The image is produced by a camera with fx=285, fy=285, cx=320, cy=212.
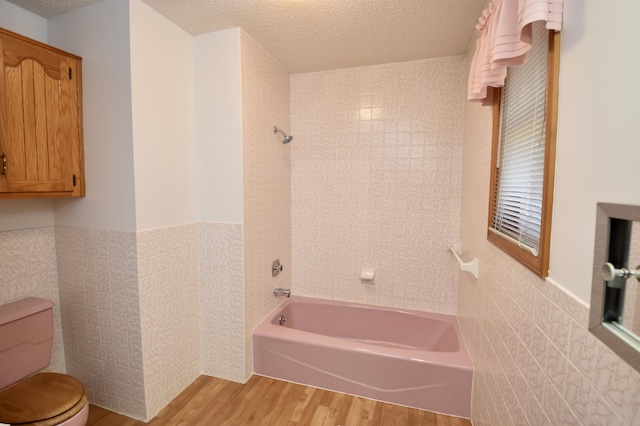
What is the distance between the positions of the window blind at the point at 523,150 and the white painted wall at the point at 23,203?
258 centimetres

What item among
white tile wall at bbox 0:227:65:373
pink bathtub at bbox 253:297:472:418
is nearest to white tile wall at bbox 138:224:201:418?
pink bathtub at bbox 253:297:472:418

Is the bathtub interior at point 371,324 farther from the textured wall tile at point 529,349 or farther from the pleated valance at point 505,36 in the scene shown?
the pleated valance at point 505,36

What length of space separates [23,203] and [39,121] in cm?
56

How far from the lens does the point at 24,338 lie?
1534 millimetres

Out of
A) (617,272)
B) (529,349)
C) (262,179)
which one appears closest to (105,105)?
(262,179)

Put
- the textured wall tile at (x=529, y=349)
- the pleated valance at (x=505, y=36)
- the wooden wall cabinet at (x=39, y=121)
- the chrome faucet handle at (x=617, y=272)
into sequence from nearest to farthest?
the chrome faucet handle at (x=617, y=272)
the textured wall tile at (x=529, y=349)
the pleated valance at (x=505, y=36)
the wooden wall cabinet at (x=39, y=121)

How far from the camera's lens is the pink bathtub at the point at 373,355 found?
1786mm

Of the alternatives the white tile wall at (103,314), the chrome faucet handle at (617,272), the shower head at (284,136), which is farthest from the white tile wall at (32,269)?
the chrome faucet handle at (617,272)

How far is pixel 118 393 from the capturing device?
5.70 feet

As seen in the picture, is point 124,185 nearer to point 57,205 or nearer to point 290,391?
point 57,205

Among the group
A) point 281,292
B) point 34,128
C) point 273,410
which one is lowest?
point 273,410

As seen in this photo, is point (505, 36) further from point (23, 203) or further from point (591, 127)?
point (23, 203)

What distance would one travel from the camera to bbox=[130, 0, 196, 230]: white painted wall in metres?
1.60

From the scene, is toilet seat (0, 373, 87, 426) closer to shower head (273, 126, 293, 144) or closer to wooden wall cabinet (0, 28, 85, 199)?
wooden wall cabinet (0, 28, 85, 199)
